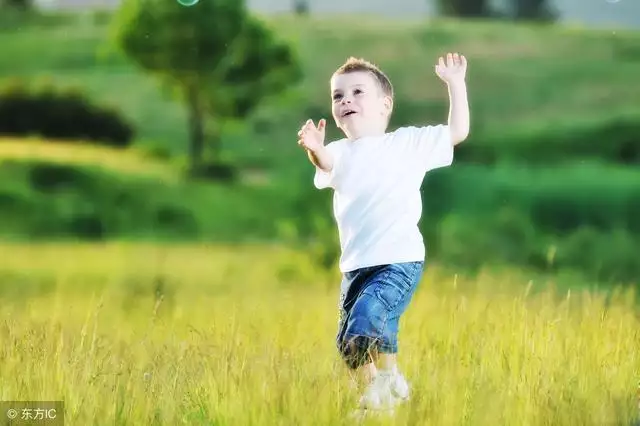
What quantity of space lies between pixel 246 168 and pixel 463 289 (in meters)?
4.89

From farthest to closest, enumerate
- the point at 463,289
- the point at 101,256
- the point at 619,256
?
the point at 101,256 < the point at 619,256 < the point at 463,289

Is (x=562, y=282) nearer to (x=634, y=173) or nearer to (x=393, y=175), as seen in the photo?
(x=634, y=173)

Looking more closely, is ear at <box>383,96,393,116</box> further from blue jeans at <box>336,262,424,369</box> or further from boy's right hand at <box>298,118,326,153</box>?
blue jeans at <box>336,262,424,369</box>

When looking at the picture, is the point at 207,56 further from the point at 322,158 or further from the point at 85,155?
the point at 322,158

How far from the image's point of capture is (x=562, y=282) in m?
7.72

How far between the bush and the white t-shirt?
24.3ft

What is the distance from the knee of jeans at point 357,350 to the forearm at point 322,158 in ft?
2.02

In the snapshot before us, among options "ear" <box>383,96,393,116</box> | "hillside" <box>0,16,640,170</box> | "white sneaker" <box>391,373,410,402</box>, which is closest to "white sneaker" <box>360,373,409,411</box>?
"white sneaker" <box>391,373,410,402</box>

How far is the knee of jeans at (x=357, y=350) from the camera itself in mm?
3234

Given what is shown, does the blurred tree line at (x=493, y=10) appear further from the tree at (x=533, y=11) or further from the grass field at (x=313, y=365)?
the grass field at (x=313, y=365)

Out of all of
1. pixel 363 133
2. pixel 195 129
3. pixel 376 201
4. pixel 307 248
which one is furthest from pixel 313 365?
pixel 195 129

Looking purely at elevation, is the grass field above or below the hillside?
below

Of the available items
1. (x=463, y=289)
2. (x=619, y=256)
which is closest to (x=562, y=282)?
(x=619, y=256)

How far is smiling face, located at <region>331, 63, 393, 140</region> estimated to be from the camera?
340 cm
